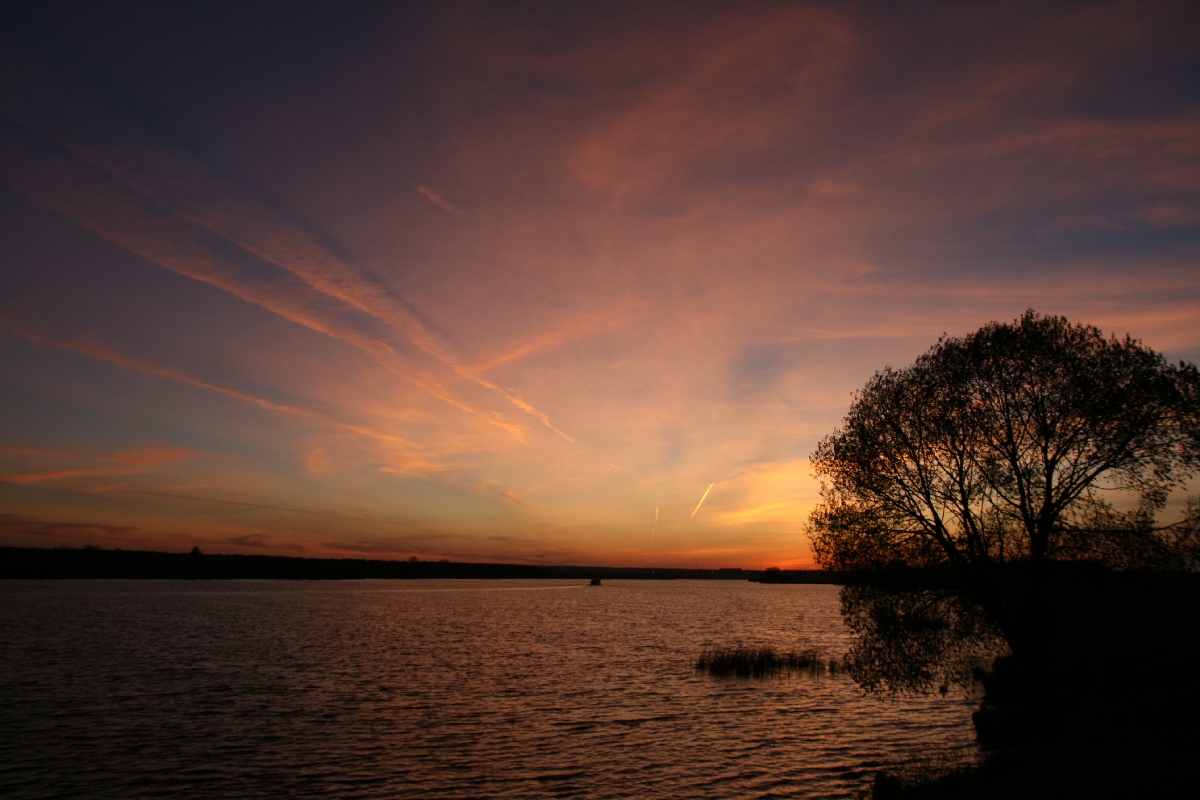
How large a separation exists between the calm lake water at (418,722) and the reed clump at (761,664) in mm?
2503

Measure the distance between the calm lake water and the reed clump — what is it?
250 cm

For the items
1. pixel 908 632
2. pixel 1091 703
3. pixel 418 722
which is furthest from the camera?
pixel 418 722

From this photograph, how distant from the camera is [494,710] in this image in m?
41.7

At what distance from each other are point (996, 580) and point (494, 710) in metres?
30.6

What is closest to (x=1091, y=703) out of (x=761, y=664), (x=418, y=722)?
(x=761, y=664)

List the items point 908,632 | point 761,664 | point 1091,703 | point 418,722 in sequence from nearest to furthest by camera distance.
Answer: point 1091,703
point 908,632
point 418,722
point 761,664

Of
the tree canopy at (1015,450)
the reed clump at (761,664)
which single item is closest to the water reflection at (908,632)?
the tree canopy at (1015,450)

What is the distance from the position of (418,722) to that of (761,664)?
3412 centimetres

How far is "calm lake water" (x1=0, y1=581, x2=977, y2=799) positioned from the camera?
2750 centimetres

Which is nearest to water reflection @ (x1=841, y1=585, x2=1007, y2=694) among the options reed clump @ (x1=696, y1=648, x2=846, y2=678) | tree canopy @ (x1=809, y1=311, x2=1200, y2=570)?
tree canopy @ (x1=809, y1=311, x2=1200, y2=570)

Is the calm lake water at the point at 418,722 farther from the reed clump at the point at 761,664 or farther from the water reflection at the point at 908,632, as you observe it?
the water reflection at the point at 908,632

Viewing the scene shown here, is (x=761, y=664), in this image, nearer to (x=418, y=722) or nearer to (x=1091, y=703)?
(x=1091, y=703)

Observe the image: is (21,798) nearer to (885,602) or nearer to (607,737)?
(607,737)

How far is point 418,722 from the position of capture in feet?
125
